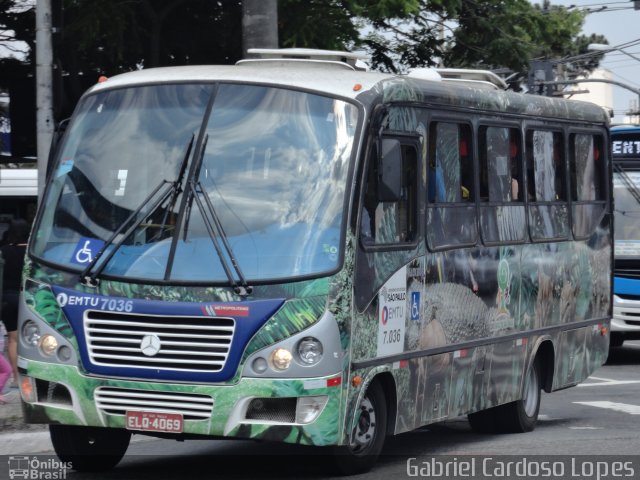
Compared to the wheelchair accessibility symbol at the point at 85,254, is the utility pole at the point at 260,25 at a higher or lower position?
higher

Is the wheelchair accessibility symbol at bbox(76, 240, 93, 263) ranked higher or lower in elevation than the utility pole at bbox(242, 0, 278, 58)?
lower

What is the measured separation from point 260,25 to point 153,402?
7.10m

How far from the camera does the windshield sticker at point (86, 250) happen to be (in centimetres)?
927

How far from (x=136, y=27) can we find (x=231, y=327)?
11.0m

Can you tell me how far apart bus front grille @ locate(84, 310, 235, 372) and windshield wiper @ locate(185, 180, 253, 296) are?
0.74ft

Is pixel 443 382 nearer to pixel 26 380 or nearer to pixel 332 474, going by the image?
pixel 332 474

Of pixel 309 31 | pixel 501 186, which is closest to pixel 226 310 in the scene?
pixel 501 186

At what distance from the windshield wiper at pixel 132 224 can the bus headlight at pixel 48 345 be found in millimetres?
416

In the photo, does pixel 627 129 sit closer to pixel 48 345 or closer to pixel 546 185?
pixel 546 185

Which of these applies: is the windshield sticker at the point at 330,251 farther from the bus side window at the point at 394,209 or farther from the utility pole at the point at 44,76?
the utility pole at the point at 44,76

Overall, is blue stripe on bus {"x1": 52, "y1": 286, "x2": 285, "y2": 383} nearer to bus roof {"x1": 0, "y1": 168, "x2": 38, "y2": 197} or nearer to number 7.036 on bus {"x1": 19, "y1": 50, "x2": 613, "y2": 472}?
number 7.036 on bus {"x1": 19, "y1": 50, "x2": 613, "y2": 472}

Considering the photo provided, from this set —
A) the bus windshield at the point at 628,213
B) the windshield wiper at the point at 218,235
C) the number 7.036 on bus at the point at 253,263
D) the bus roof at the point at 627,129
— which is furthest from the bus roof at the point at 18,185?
the windshield wiper at the point at 218,235

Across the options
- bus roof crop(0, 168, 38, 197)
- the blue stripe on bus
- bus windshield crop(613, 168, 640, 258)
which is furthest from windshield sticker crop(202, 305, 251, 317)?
bus roof crop(0, 168, 38, 197)

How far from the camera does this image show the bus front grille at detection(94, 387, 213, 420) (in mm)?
8852
